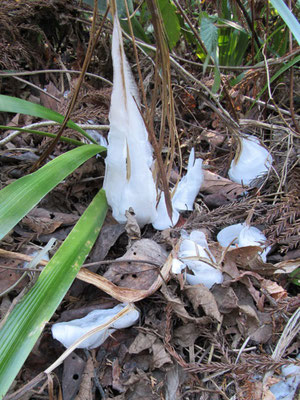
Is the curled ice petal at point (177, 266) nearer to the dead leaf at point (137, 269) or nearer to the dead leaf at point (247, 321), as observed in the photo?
the dead leaf at point (137, 269)

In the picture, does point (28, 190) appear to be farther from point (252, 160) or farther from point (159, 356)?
point (252, 160)

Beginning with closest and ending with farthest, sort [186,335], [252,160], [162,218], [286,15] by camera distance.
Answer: [186,335] → [286,15] → [162,218] → [252,160]

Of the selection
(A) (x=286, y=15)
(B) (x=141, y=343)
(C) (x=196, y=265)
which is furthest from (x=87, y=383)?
(A) (x=286, y=15)

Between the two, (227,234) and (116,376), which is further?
(227,234)

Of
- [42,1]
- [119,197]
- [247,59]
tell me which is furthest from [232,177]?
[42,1]

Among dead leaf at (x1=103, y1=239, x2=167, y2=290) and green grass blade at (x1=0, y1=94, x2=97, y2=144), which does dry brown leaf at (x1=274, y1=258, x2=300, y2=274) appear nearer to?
dead leaf at (x1=103, y1=239, x2=167, y2=290)

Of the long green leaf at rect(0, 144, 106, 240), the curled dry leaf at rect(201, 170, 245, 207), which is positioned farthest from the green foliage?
the long green leaf at rect(0, 144, 106, 240)

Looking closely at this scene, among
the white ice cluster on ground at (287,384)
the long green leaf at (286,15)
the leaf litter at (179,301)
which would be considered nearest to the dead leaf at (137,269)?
the leaf litter at (179,301)
